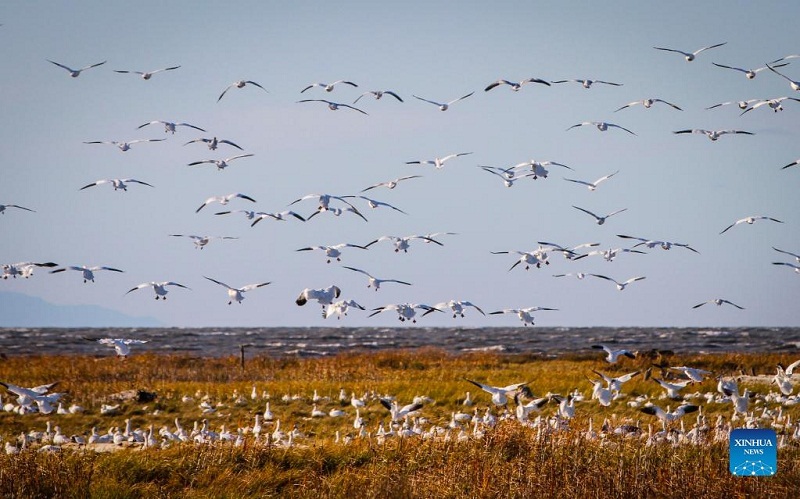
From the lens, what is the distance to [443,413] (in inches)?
966

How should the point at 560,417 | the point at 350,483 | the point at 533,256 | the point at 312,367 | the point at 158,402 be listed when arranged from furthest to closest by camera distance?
the point at 312,367
the point at 158,402
the point at 533,256
the point at 560,417
the point at 350,483

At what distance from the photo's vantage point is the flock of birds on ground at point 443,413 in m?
16.5

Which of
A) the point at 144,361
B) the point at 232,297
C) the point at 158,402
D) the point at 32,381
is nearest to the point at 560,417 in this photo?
the point at 232,297

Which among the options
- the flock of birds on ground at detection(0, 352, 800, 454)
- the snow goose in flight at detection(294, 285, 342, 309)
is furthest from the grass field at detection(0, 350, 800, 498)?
the snow goose in flight at detection(294, 285, 342, 309)

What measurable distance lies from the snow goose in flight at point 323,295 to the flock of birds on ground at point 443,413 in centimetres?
237

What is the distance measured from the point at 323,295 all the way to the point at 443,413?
813 centimetres

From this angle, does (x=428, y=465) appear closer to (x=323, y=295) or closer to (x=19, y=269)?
(x=323, y=295)

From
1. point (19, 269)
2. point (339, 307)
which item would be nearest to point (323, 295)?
point (339, 307)

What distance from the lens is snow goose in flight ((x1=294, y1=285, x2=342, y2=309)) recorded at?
57.4ft

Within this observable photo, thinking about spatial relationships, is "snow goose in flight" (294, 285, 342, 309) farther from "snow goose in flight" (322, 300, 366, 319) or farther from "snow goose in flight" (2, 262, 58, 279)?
"snow goose in flight" (2, 262, 58, 279)

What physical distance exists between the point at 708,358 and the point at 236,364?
24883mm

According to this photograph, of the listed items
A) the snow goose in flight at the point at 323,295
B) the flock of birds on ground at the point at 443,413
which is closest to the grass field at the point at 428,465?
the flock of birds on ground at the point at 443,413

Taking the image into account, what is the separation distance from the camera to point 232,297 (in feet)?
68.5

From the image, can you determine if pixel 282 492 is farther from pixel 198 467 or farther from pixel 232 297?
pixel 232 297
